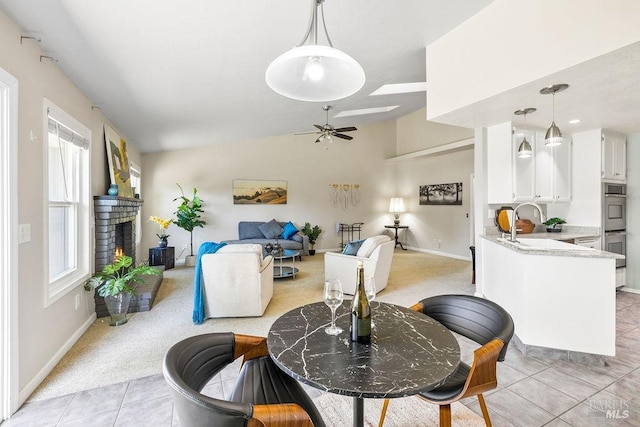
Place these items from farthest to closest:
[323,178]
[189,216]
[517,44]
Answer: [323,178]
[189,216]
[517,44]

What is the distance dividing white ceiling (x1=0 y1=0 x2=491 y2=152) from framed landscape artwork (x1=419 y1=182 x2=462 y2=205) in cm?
393

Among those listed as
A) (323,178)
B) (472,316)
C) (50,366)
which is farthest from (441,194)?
(50,366)

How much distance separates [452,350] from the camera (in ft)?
3.78

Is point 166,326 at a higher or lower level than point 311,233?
lower

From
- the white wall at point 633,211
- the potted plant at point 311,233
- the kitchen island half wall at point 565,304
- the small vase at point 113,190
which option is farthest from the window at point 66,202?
the white wall at point 633,211

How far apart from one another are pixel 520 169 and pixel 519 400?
8.82ft

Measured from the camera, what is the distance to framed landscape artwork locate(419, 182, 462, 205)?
714 cm

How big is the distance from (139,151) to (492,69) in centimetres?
621

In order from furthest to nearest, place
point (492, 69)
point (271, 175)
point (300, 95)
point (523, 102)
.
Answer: point (271, 175) < point (523, 102) < point (492, 69) < point (300, 95)

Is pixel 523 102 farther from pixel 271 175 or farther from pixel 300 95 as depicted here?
pixel 271 175

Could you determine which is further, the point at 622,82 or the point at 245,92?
the point at 245,92

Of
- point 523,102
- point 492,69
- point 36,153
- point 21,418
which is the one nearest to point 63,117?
point 36,153

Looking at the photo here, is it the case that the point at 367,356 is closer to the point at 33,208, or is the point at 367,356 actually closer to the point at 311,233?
the point at 33,208

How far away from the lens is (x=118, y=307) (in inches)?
122
